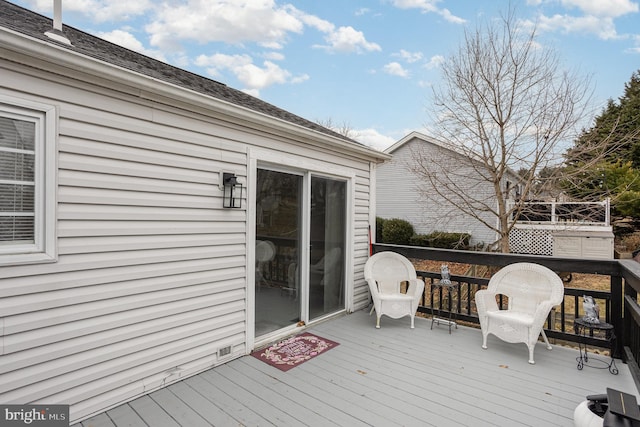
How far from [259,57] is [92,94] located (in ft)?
31.9

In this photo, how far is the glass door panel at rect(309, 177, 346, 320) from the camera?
405 centimetres

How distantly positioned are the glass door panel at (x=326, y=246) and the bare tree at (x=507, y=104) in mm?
4573

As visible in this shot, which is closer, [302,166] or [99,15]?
[302,166]

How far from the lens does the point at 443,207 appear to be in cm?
875

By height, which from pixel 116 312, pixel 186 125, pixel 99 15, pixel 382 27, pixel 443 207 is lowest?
pixel 116 312

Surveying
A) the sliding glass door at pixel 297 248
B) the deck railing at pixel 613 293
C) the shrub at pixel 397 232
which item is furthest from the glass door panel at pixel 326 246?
the shrub at pixel 397 232

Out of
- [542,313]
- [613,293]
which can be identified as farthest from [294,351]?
[613,293]

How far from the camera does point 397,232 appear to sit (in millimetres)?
12750

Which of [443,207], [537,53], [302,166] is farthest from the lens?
[443,207]

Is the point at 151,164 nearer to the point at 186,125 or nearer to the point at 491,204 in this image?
the point at 186,125

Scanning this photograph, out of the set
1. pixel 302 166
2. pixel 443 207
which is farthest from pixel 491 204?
pixel 302 166

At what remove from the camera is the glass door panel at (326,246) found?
4047mm

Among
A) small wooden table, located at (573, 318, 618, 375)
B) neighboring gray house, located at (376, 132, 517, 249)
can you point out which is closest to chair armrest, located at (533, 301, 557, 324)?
small wooden table, located at (573, 318, 618, 375)

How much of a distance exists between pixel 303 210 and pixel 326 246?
0.69m
